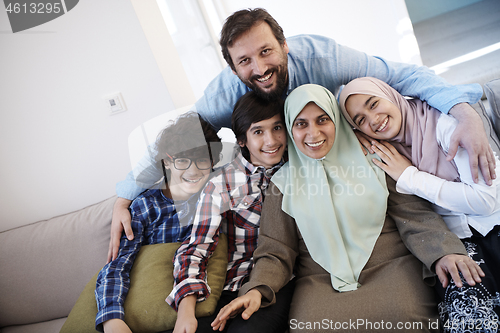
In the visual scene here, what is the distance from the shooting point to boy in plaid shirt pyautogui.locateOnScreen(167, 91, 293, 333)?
1208 millimetres

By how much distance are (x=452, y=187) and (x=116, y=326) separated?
4.30 feet

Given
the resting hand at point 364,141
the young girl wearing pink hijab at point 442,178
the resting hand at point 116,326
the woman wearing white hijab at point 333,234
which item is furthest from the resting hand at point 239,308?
the resting hand at point 364,141

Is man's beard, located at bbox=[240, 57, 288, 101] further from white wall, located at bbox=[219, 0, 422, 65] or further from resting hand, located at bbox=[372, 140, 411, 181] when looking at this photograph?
white wall, located at bbox=[219, 0, 422, 65]

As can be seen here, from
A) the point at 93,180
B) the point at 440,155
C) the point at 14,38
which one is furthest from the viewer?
the point at 93,180

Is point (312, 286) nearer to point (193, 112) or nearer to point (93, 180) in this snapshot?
point (193, 112)

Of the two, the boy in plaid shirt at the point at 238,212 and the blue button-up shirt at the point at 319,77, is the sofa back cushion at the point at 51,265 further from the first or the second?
the boy in plaid shirt at the point at 238,212

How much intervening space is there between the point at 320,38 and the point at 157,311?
1.46 m

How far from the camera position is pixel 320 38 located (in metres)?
1.65

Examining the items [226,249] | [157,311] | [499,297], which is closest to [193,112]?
[226,249]

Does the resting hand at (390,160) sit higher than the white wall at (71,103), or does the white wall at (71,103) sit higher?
the white wall at (71,103)

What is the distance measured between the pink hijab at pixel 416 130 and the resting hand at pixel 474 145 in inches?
2.8

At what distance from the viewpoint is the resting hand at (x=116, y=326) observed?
121cm

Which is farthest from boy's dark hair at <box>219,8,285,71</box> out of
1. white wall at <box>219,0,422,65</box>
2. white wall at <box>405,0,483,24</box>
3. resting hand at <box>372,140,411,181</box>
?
white wall at <box>405,0,483,24</box>

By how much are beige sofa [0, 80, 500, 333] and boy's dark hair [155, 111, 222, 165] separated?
19.7 inches
